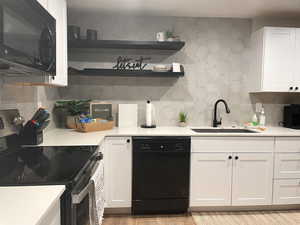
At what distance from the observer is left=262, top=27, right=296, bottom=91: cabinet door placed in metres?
2.64

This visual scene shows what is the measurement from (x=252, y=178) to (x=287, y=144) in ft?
1.80

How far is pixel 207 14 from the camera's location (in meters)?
2.78

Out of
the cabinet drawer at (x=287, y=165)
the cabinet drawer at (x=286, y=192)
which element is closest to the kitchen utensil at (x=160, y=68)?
the cabinet drawer at (x=287, y=165)

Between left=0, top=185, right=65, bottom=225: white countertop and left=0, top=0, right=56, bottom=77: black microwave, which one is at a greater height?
left=0, top=0, right=56, bottom=77: black microwave

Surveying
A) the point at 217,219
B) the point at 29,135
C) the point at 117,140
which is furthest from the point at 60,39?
the point at 217,219

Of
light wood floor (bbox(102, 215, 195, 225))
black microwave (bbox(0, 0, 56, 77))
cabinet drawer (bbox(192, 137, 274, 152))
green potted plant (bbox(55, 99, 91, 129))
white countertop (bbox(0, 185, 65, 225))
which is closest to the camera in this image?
white countertop (bbox(0, 185, 65, 225))

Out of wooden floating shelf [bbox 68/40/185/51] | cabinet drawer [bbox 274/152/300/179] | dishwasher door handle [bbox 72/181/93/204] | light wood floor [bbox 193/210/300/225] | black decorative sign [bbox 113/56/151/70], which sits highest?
wooden floating shelf [bbox 68/40/185/51]

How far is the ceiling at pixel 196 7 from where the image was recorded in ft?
7.94

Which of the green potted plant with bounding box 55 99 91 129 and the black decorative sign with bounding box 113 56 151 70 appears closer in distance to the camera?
the green potted plant with bounding box 55 99 91 129

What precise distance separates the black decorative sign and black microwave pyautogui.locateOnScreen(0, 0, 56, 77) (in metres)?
1.33

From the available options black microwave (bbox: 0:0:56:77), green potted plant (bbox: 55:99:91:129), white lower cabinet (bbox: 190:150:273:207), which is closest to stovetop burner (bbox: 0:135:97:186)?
black microwave (bbox: 0:0:56:77)

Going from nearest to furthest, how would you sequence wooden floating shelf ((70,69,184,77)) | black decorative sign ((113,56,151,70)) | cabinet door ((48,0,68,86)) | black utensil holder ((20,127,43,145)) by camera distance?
1. black utensil holder ((20,127,43,145))
2. cabinet door ((48,0,68,86))
3. wooden floating shelf ((70,69,184,77))
4. black decorative sign ((113,56,151,70))

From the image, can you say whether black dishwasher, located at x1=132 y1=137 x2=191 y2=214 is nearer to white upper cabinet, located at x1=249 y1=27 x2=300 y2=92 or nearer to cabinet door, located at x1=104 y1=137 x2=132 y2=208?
cabinet door, located at x1=104 y1=137 x2=132 y2=208

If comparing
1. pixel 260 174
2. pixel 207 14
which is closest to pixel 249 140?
pixel 260 174
